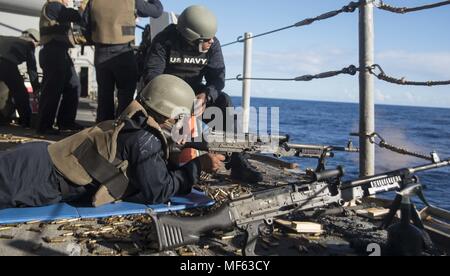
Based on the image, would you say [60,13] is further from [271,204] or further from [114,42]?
[271,204]

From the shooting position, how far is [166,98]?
384 centimetres

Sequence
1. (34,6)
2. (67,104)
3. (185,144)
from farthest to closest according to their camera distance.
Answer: (34,6), (67,104), (185,144)

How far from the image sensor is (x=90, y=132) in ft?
12.2

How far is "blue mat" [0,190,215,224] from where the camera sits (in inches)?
138

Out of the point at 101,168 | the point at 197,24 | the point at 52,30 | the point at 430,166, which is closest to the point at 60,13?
the point at 52,30

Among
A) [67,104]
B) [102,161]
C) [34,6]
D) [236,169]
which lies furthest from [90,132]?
[34,6]

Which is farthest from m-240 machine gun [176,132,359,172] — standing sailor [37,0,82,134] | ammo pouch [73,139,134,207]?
standing sailor [37,0,82,134]

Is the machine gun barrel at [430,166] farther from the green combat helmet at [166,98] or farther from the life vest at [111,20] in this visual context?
the life vest at [111,20]

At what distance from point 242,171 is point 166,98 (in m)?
1.63

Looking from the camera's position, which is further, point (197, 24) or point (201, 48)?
point (201, 48)

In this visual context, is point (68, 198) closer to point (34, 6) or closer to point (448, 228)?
point (448, 228)

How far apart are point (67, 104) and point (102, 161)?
4419 millimetres

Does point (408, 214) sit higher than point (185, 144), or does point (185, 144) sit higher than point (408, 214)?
point (185, 144)

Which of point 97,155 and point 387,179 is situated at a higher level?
point 97,155
